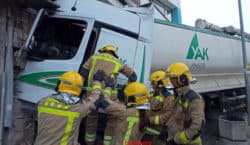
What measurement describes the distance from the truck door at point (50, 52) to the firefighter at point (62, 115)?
87 cm

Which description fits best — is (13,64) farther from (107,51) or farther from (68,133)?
(68,133)

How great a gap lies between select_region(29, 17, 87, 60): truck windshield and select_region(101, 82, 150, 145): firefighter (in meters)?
1.03

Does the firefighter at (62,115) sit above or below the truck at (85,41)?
below

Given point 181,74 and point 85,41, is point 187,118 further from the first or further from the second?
point 85,41

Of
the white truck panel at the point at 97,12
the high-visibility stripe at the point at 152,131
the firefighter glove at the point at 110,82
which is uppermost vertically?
the white truck panel at the point at 97,12

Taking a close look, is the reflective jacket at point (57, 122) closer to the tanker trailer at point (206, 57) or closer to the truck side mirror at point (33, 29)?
the truck side mirror at point (33, 29)

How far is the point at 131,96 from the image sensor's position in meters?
3.04

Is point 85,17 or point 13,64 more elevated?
point 85,17

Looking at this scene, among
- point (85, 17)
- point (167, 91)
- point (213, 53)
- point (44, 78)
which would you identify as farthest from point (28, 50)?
point (213, 53)

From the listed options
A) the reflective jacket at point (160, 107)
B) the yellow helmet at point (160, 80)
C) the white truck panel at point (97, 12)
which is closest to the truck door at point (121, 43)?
the white truck panel at point (97, 12)

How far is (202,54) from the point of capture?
5.79 metres

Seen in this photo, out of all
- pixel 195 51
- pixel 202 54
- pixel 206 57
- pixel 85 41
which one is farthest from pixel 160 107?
pixel 206 57

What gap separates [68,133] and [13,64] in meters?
1.39

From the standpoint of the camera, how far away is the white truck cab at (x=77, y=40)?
3500 mm
